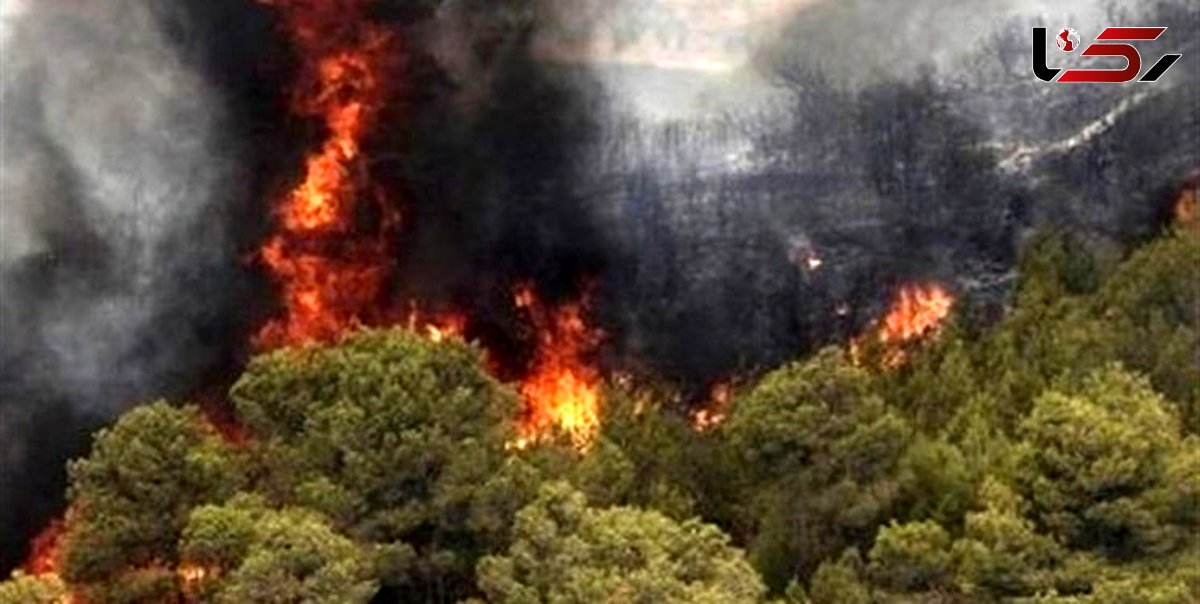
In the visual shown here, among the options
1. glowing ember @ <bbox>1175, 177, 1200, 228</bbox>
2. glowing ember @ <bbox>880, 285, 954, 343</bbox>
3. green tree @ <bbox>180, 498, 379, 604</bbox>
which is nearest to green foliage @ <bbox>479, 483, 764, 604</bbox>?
green tree @ <bbox>180, 498, 379, 604</bbox>

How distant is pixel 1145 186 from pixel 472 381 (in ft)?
70.8

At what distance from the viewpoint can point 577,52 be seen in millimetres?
36969

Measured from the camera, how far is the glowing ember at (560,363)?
1463 inches

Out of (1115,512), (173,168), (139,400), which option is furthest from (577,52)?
(1115,512)

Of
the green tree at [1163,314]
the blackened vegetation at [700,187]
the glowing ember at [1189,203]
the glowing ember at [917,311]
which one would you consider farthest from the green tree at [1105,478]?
the glowing ember at [1189,203]

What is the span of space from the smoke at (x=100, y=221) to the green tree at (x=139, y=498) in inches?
397

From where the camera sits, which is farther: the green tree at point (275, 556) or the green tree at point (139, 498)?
the green tree at point (139, 498)

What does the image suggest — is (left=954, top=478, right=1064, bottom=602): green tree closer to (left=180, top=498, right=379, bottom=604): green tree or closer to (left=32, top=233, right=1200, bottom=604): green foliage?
(left=32, top=233, right=1200, bottom=604): green foliage

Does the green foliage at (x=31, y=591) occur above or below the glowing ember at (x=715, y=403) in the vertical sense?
below

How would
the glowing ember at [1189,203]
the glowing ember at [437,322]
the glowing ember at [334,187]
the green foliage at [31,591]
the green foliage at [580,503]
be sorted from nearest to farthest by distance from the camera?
the green foliage at [31,591], the green foliage at [580,503], the glowing ember at [334,187], the glowing ember at [437,322], the glowing ember at [1189,203]

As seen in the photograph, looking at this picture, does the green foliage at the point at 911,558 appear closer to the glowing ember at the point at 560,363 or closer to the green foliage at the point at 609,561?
the green foliage at the point at 609,561

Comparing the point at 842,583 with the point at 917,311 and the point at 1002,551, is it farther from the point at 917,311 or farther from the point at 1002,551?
the point at 917,311

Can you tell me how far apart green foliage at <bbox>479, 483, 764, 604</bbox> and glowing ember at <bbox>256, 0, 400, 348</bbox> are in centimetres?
1462

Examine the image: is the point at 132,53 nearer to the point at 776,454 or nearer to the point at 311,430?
the point at 311,430
